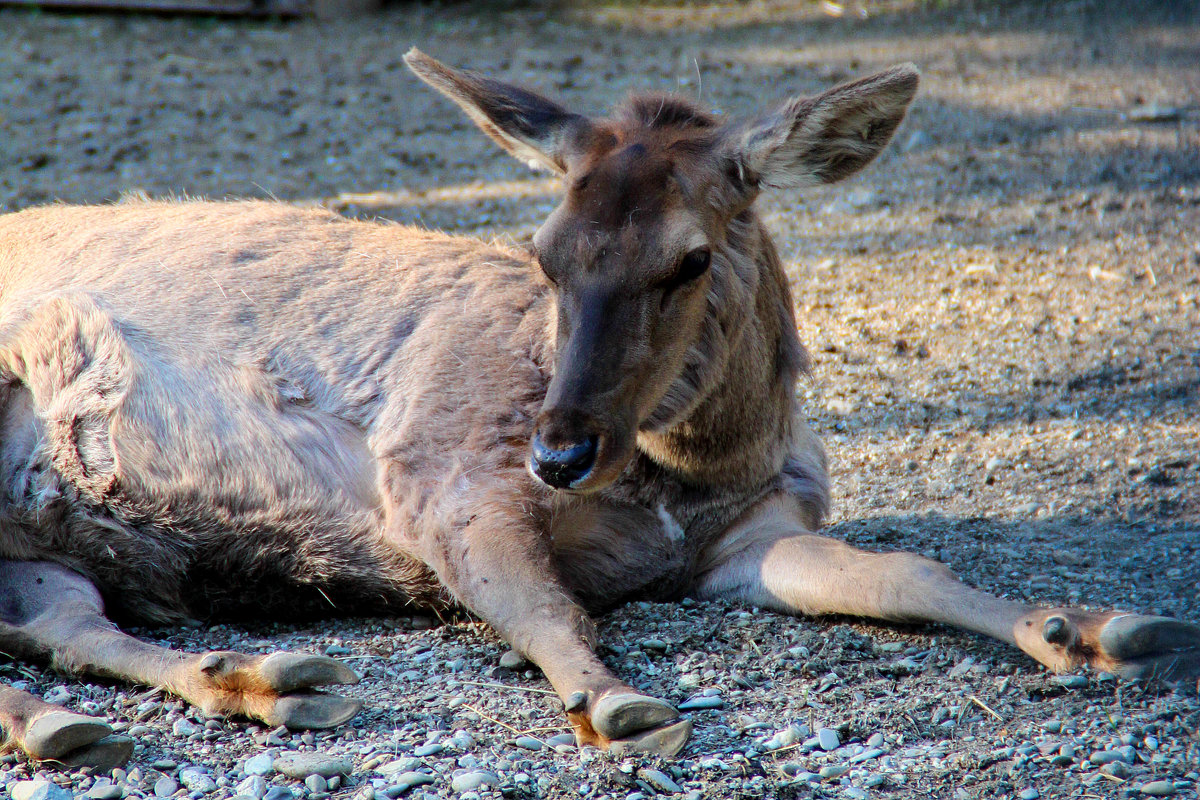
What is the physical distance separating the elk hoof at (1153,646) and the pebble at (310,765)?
1.94m

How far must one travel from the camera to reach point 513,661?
11.4 ft

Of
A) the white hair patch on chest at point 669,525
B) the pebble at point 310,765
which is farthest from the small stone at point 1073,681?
the pebble at point 310,765

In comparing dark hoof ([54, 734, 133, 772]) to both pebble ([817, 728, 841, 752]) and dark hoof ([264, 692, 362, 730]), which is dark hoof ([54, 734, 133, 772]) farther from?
pebble ([817, 728, 841, 752])

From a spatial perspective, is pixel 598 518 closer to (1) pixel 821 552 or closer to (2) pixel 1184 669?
(1) pixel 821 552

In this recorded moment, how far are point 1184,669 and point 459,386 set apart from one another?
2.24 meters

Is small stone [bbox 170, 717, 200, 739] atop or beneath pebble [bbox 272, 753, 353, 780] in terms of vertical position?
beneath

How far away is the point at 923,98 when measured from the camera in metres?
9.25

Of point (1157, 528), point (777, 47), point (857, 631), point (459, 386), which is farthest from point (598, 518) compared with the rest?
point (777, 47)

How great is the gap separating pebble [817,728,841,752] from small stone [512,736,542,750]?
0.69 metres

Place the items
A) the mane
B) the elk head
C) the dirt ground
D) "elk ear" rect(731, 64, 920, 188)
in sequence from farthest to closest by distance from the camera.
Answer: the mane, "elk ear" rect(731, 64, 920, 188), the elk head, the dirt ground

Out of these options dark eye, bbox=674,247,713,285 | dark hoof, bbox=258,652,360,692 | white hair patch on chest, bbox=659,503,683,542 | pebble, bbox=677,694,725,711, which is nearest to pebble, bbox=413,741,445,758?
dark hoof, bbox=258,652,360,692

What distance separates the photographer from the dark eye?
345cm

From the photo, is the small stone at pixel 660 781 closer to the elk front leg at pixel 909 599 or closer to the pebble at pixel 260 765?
the pebble at pixel 260 765

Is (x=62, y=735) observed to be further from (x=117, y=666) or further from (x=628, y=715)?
(x=628, y=715)
